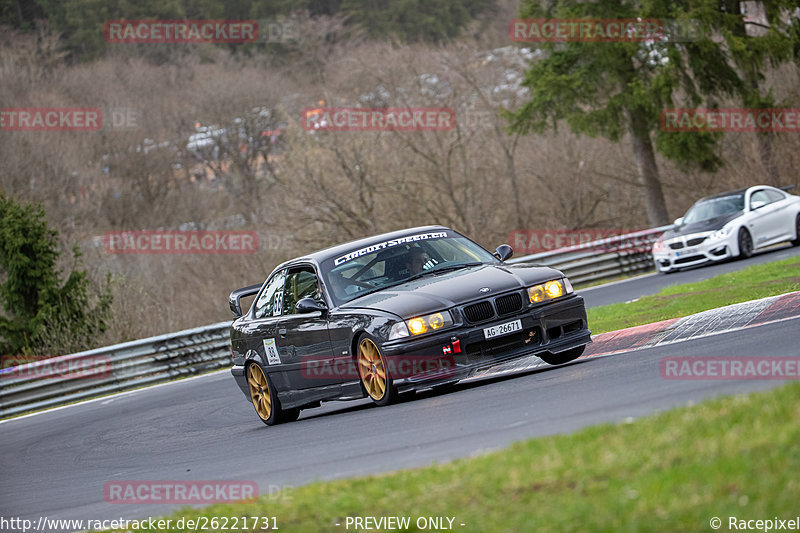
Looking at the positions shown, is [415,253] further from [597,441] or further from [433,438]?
[597,441]

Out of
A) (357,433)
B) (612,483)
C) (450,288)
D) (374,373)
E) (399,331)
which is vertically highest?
(450,288)

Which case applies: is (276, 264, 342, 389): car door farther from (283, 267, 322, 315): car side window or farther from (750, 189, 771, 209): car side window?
(750, 189, 771, 209): car side window

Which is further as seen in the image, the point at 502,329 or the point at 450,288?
the point at 450,288

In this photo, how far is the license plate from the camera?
405 inches

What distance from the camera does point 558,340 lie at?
10.8m

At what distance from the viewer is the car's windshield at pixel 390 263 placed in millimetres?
11469

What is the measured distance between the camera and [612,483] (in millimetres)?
5152

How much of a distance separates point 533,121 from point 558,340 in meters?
25.9

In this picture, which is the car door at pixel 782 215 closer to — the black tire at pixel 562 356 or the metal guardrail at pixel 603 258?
the metal guardrail at pixel 603 258

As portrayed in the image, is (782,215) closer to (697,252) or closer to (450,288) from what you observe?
(697,252)

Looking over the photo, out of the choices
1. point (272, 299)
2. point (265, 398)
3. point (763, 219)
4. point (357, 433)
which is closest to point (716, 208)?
point (763, 219)

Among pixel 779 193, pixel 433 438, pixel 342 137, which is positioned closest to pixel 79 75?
pixel 342 137

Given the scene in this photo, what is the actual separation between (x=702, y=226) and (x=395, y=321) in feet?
49.1

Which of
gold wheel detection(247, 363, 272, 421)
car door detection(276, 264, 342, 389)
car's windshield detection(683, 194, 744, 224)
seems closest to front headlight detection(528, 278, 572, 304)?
car door detection(276, 264, 342, 389)
